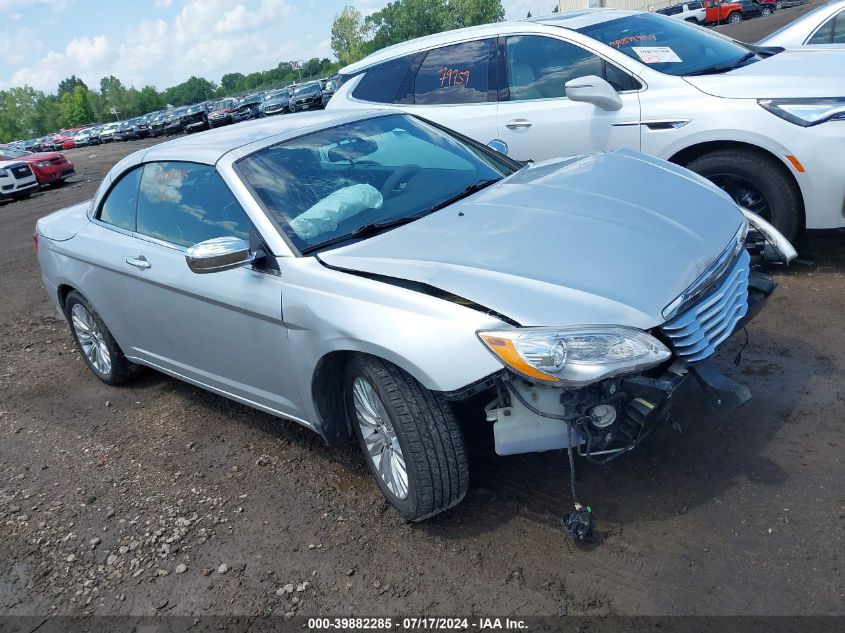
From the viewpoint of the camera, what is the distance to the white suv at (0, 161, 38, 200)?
788 inches

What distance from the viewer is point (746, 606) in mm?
2521

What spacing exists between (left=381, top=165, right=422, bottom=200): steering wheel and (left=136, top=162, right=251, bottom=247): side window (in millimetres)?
690

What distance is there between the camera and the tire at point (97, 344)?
5016 mm

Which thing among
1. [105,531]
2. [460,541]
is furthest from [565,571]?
[105,531]

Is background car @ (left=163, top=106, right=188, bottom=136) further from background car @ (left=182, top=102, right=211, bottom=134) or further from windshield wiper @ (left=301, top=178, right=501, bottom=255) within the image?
windshield wiper @ (left=301, top=178, right=501, bottom=255)

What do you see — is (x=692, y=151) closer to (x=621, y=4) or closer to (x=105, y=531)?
(x=105, y=531)

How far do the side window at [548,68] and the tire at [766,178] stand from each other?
0.86 meters

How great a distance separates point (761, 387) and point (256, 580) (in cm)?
259

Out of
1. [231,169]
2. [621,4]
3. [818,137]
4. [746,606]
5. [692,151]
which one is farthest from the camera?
[621,4]

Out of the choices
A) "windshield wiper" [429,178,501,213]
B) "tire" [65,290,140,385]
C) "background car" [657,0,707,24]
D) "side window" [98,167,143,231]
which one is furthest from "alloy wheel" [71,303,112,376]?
"background car" [657,0,707,24]

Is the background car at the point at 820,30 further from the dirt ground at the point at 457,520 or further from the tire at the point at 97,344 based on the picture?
the tire at the point at 97,344

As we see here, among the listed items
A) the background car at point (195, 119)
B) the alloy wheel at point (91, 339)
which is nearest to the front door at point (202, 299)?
the alloy wheel at point (91, 339)

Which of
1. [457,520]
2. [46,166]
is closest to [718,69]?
[457,520]

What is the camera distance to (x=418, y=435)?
2.97m
